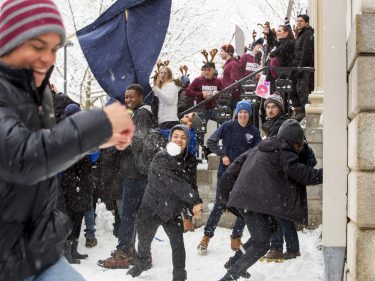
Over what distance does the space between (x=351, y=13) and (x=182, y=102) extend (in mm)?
5795

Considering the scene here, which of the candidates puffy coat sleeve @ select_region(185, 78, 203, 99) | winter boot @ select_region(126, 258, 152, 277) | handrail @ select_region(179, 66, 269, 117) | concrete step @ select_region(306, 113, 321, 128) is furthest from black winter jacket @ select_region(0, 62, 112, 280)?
puffy coat sleeve @ select_region(185, 78, 203, 99)

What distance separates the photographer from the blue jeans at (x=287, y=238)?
7008 millimetres

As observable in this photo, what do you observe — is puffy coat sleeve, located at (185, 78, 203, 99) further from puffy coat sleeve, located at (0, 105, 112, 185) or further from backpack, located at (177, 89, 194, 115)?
puffy coat sleeve, located at (0, 105, 112, 185)

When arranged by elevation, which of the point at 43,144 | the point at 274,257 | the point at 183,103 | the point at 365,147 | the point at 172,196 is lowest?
the point at 274,257

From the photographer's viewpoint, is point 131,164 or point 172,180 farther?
point 131,164

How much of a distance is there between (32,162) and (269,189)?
4.10 metres

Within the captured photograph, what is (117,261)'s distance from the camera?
23.4 ft

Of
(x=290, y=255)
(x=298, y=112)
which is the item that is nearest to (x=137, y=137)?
(x=290, y=255)

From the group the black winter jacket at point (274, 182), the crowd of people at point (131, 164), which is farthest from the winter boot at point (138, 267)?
the black winter jacket at point (274, 182)

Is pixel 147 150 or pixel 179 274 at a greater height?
pixel 147 150

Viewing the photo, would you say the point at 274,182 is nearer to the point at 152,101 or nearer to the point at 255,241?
the point at 255,241

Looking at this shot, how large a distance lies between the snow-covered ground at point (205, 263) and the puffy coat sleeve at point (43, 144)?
4.69 m

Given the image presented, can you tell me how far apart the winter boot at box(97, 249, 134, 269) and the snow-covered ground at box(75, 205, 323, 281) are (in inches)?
2.6

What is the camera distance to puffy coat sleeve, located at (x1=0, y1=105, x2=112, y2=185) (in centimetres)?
196
